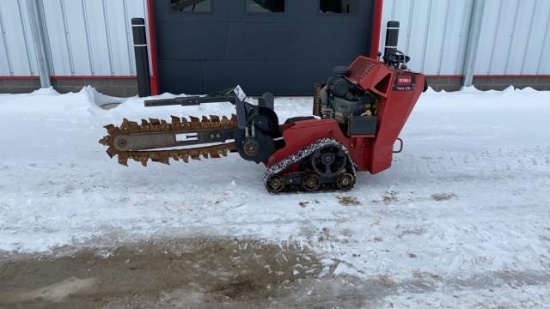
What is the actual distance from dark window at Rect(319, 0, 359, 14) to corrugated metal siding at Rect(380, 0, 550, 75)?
1.77 feet

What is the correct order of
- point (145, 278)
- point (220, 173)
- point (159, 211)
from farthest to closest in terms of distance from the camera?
1. point (220, 173)
2. point (159, 211)
3. point (145, 278)

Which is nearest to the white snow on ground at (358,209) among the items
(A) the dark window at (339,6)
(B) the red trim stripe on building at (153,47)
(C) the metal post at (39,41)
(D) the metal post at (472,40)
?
(B) the red trim stripe on building at (153,47)

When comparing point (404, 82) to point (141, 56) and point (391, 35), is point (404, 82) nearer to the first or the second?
point (391, 35)

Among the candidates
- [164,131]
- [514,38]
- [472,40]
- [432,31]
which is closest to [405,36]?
[432,31]

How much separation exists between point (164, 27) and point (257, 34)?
5.22 feet

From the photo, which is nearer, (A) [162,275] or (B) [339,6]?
(A) [162,275]

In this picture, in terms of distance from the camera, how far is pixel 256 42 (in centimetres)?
810

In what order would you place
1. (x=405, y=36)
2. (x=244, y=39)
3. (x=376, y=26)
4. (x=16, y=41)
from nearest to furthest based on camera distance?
(x=16, y=41) < (x=244, y=39) < (x=376, y=26) < (x=405, y=36)

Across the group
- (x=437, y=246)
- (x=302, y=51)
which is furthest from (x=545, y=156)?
(x=302, y=51)

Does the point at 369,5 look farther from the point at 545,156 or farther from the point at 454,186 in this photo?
the point at 454,186

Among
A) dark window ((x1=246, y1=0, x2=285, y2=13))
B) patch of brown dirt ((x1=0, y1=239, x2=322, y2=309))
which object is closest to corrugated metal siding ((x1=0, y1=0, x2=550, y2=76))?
dark window ((x1=246, y1=0, x2=285, y2=13))

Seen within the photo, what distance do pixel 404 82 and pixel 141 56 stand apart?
4.79 metres

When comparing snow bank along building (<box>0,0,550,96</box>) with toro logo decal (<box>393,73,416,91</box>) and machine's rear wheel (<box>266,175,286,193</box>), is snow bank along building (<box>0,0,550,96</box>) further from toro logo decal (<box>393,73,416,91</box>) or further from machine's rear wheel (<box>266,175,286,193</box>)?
machine's rear wheel (<box>266,175,286,193</box>)

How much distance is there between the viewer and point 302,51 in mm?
8258
